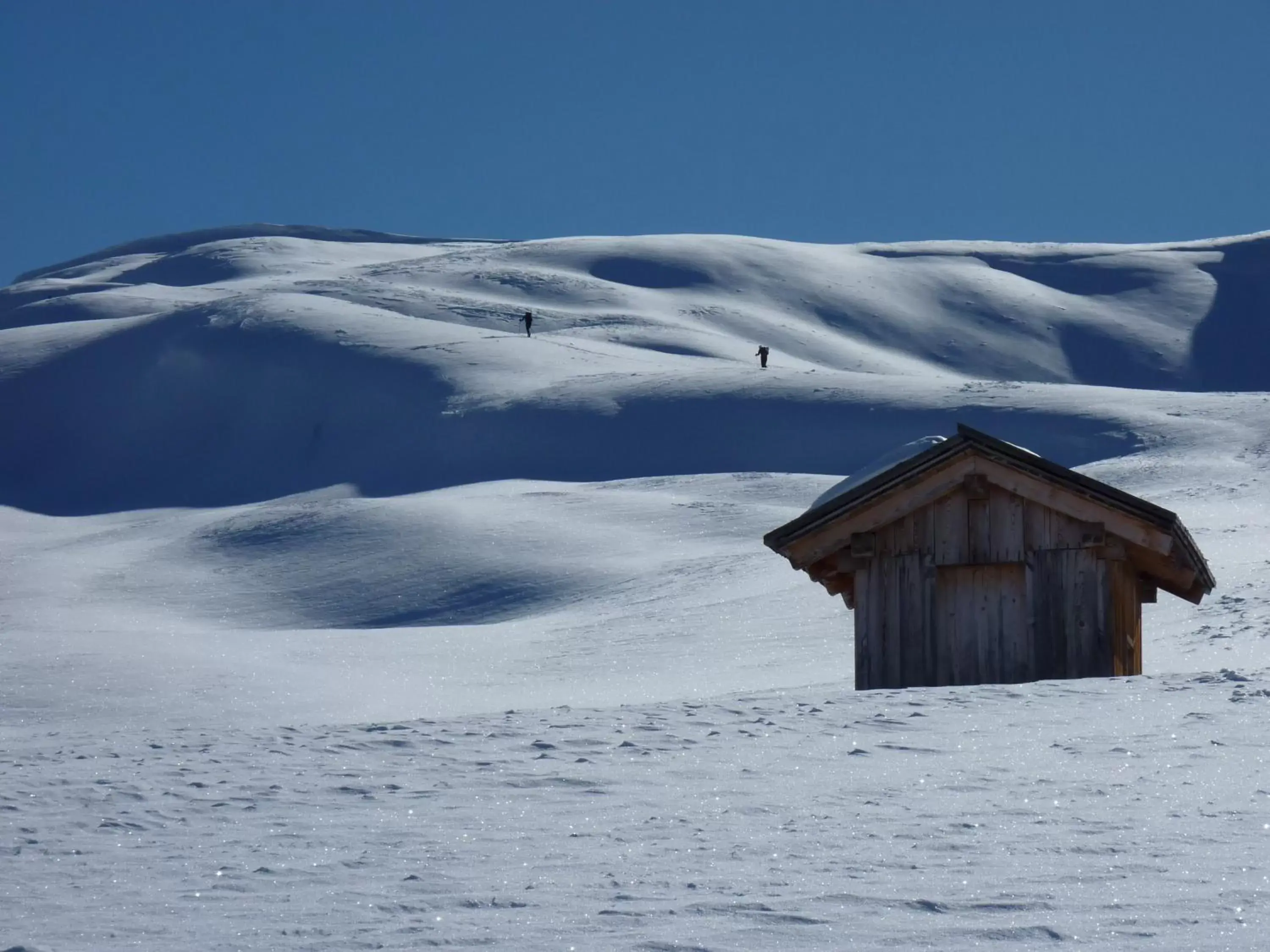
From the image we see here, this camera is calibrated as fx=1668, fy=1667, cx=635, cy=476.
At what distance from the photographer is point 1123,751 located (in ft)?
26.2

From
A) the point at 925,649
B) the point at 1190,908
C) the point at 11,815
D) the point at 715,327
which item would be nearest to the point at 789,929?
the point at 1190,908

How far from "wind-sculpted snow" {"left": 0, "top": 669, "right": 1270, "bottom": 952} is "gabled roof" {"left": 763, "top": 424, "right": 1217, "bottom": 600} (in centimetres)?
158

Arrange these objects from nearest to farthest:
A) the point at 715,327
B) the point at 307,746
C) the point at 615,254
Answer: the point at 307,746 < the point at 715,327 < the point at 615,254

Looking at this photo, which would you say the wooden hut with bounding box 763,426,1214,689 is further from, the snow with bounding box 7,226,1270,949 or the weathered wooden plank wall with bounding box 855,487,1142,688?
the snow with bounding box 7,226,1270,949

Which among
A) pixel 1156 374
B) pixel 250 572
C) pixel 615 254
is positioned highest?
pixel 615 254

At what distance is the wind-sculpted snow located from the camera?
5.25 meters

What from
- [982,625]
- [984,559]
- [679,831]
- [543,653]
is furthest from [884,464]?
[543,653]

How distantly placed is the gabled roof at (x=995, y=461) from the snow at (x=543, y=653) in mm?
1179

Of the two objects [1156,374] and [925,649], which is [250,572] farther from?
[1156,374]

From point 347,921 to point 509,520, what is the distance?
36460mm

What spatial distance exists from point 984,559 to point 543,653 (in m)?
15.2

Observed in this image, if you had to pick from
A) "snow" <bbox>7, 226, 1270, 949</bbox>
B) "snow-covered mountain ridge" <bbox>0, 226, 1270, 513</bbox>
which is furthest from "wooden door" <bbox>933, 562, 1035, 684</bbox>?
"snow-covered mountain ridge" <bbox>0, 226, 1270, 513</bbox>

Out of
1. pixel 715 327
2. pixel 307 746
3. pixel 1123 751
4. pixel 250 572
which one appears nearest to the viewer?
pixel 1123 751

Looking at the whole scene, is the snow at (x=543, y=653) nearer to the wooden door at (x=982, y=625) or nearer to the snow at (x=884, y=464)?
the wooden door at (x=982, y=625)
